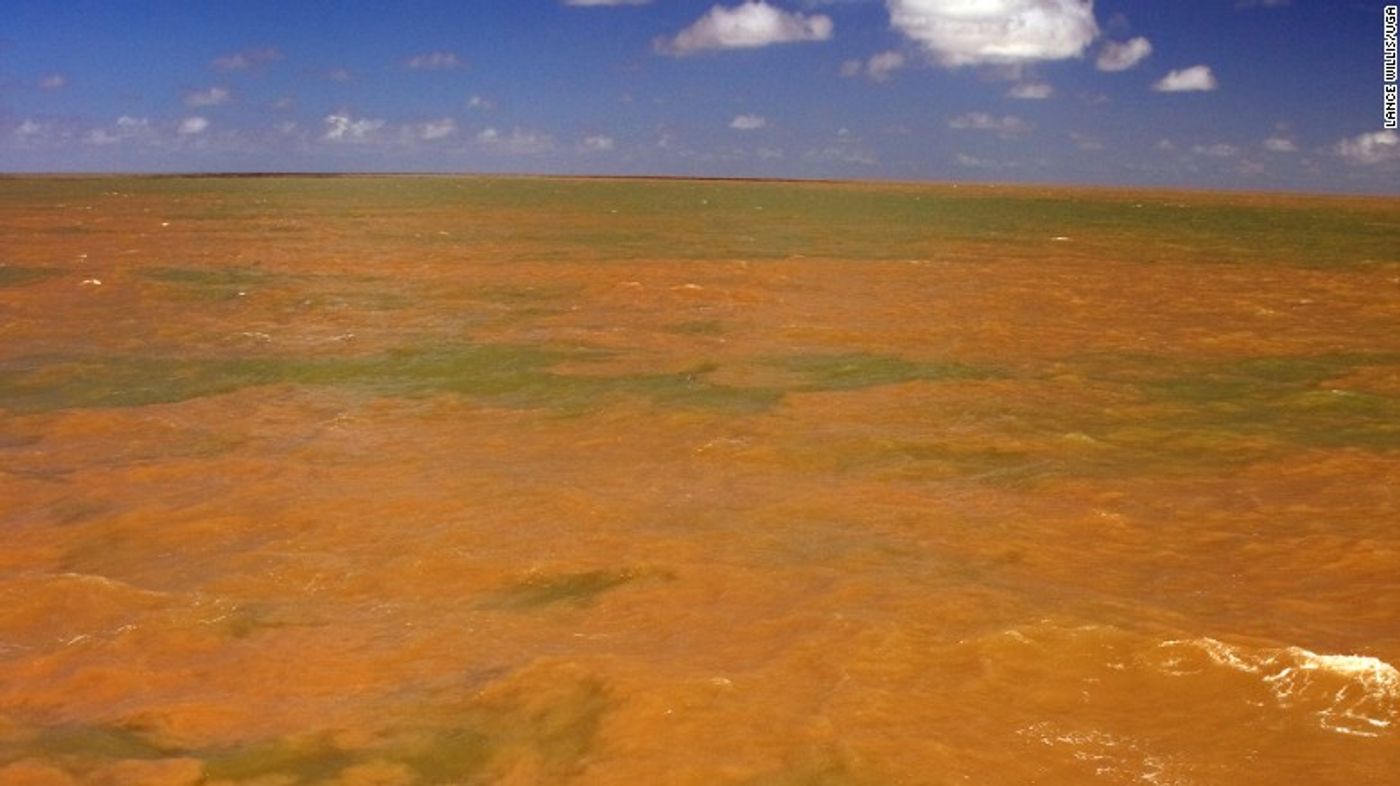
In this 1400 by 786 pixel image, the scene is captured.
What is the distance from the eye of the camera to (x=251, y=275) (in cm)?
2097

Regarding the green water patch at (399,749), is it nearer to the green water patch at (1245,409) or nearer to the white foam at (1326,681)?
the white foam at (1326,681)

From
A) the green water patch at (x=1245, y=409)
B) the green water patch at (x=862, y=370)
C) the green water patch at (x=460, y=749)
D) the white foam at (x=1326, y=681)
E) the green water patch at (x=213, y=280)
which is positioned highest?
the green water patch at (x=213, y=280)

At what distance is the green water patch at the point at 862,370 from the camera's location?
11109 millimetres

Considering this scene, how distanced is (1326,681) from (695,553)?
2893 millimetres

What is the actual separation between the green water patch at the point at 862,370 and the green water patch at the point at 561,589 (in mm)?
5167

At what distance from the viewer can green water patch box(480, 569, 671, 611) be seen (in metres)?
5.52

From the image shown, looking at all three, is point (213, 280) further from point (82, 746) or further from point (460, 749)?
point (460, 749)

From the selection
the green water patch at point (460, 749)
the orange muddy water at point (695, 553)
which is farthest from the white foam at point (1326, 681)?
the green water patch at point (460, 749)

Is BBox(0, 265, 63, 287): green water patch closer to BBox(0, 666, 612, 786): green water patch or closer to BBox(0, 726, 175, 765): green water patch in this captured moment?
BBox(0, 726, 175, 765): green water patch

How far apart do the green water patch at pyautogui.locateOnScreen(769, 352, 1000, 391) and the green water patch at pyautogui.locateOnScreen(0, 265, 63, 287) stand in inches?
540

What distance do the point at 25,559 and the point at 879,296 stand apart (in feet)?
45.6

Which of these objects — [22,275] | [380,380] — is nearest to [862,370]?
[380,380]

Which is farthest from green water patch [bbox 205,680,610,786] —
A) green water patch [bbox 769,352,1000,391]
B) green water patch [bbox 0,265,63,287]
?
green water patch [bbox 0,265,63,287]

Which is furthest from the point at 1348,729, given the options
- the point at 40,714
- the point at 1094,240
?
the point at 1094,240
